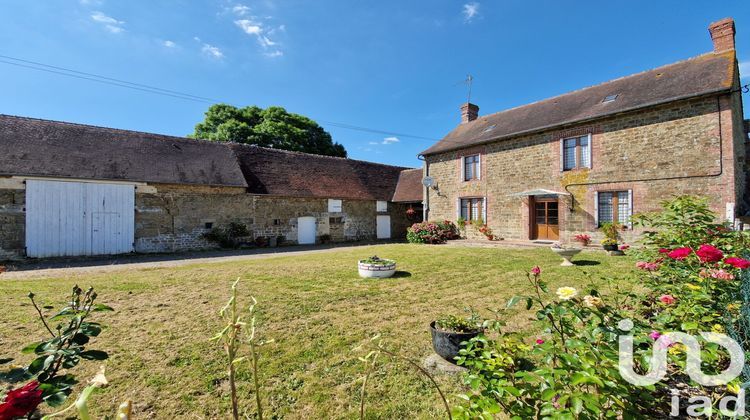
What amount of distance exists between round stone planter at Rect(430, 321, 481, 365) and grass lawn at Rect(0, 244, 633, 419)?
261mm

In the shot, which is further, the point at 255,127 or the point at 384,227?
the point at 255,127

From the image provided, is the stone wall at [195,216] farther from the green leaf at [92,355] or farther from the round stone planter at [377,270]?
the green leaf at [92,355]

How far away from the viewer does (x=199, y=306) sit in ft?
17.8

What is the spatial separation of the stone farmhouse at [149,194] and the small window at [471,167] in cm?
602

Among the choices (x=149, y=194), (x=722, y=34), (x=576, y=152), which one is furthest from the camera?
(x=149, y=194)

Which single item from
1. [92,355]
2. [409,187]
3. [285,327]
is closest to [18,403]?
[92,355]

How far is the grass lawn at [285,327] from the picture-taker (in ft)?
9.41

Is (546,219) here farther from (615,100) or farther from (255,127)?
(255,127)

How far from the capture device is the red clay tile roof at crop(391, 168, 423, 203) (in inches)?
816

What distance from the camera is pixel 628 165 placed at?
11484mm

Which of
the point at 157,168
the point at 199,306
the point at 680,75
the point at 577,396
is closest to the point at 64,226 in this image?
the point at 157,168

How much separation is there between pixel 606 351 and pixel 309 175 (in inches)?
719

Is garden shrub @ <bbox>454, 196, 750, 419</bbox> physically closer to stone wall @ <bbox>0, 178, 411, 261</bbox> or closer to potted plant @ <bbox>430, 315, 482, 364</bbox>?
potted plant @ <bbox>430, 315, 482, 364</bbox>

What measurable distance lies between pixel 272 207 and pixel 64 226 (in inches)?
311
